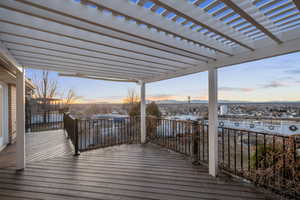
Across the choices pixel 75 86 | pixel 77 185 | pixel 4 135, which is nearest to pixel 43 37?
pixel 77 185

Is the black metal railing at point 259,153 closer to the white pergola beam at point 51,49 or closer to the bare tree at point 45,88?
the white pergola beam at point 51,49

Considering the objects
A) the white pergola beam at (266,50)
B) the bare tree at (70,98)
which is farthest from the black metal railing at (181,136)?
the bare tree at (70,98)

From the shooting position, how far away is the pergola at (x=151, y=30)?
1257 mm

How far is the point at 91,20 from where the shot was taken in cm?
136

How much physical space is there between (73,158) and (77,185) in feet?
4.43

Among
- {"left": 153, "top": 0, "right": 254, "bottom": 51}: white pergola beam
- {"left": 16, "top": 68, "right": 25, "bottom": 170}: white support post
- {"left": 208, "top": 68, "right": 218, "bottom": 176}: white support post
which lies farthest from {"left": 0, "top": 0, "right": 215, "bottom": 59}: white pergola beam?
{"left": 16, "top": 68, "right": 25, "bottom": 170}: white support post

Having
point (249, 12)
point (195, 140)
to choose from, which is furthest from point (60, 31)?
point (195, 140)

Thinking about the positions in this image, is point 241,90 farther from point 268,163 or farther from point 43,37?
point 43,37

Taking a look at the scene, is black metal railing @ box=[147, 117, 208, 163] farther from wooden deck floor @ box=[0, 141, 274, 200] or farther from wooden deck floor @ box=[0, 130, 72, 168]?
wooden deck floor @ box=[0, 130, 72, 168]

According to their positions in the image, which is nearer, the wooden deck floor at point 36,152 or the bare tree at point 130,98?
the wooden deck floor at point 36,152

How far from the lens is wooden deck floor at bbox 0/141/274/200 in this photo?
210 centimetres

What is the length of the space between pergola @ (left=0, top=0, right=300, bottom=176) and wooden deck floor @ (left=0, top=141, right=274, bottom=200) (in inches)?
16.4

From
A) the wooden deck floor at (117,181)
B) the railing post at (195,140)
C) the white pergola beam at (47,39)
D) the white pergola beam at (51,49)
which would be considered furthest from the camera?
the railing post at (195,140)

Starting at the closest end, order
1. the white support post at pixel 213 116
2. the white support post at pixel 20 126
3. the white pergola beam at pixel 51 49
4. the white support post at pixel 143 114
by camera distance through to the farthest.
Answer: the white pergola beam at pixel 51 49 → the white support post at pixel 213 116 → the white support post at pixel 20 126 → the white support post at pixel 143 114
